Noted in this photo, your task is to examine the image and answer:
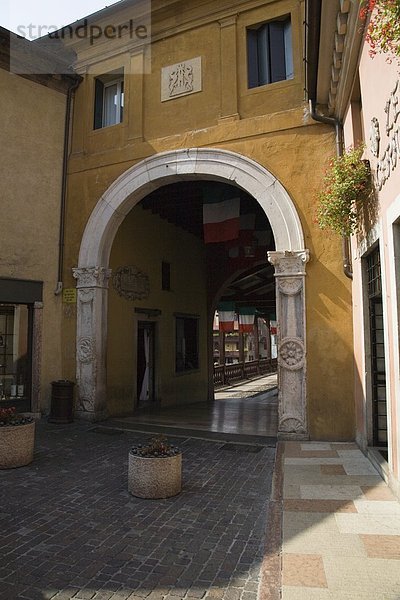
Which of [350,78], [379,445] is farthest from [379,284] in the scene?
[350,78]

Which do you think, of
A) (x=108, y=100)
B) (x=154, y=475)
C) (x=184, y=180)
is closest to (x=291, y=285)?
(x=184, y=180)

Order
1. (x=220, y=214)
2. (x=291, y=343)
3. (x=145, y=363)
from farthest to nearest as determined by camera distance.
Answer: (x=145, y=363) < (x=220, y=214) < (x=291, y=343)

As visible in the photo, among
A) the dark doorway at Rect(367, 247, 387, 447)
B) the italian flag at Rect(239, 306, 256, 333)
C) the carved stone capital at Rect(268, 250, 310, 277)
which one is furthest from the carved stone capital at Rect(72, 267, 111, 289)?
the italian flag at Rect(239, 306, 256, 333)

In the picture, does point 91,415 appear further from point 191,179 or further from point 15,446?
point 191,179

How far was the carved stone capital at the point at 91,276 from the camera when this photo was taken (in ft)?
30.5

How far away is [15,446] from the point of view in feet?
19.0

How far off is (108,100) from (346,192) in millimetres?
7056

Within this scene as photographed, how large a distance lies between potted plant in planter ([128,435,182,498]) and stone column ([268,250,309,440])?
2805 millimetres

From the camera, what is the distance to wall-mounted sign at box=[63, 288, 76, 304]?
9.55 meters

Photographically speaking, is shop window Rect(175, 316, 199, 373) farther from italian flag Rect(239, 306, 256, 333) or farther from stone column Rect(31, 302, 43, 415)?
italian flag Rect(239, 306, 256, 333)

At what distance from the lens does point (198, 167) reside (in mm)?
8398

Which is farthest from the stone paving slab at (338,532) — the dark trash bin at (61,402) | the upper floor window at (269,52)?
the upper floor window at (269,52)

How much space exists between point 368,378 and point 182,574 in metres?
3.73

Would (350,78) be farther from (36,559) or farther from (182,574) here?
(36,559)
